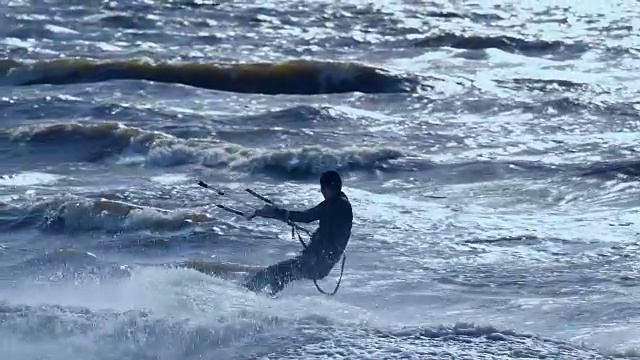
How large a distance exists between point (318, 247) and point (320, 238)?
81 mm

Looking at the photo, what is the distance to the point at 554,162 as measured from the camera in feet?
62.7

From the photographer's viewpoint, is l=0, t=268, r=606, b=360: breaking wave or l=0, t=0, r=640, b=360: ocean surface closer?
l=0, t=268, r=606, b=360: breaking wave

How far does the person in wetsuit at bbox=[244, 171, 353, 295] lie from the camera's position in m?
12.1

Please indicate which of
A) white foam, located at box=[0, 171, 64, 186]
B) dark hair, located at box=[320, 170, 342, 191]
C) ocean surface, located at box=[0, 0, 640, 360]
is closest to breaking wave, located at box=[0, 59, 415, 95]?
ocean surface, located at box=[0, 0, 640, 360]

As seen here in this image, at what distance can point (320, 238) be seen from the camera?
1234cm

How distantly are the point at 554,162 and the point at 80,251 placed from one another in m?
7.07

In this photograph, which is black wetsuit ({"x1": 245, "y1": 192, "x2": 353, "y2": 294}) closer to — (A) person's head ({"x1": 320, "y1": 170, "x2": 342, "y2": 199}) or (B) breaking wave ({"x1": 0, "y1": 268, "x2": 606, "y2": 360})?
(A) person's head ({"x1": 320, "y1": 170, "x2": 342, "y2": 199})

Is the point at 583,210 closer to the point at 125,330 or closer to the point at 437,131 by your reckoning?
the point at 437,131

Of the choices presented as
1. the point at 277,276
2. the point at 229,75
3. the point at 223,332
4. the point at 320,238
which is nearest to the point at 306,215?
the point at 320,238

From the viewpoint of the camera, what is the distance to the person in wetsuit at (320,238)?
12055 mm

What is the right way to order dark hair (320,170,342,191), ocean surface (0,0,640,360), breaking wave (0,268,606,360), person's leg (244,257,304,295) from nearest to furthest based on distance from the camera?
breaking wave (0,268,606,360), ocean surface (0,0,640,360), dark hair (320,170,342,191), person's leg (244,257,304,295)

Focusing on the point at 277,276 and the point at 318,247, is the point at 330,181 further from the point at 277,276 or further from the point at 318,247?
the point at 277,276

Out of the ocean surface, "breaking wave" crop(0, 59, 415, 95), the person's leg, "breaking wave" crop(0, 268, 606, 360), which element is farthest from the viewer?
"breaking wave" crop(0, 59, 415, 95)

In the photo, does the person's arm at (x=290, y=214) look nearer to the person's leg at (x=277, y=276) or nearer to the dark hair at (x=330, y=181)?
the dark hair at (x=330, y=181)
